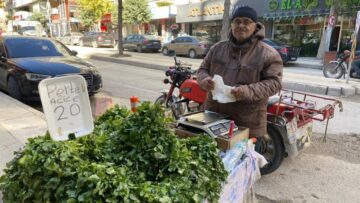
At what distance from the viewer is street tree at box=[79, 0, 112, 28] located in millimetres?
36125

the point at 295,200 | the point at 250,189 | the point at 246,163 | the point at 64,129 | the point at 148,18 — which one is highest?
the point at 148,18

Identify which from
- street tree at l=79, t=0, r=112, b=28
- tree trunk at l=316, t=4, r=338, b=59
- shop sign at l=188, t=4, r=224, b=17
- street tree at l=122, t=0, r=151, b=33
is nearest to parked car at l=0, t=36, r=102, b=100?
tree trunk at l=316, t=4, r=338, b=59

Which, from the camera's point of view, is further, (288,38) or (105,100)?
(288,38)

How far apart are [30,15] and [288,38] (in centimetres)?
4337

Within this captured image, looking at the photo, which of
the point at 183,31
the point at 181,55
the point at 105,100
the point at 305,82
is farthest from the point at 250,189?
the point at 183,31

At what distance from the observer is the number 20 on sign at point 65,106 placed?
1965mm

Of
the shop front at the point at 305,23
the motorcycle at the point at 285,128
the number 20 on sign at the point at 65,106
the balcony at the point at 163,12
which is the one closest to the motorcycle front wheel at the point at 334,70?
the shop front at the point at 305,23

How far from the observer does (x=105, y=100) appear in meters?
7.53

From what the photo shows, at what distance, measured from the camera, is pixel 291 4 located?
1944 cm

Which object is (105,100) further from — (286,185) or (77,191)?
(77,191)

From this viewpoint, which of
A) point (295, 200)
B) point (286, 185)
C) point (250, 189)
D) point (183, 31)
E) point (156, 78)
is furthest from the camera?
point (183, 31)

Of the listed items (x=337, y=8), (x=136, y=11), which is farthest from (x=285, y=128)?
(x=136, y=11)

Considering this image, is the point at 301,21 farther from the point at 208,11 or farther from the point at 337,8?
the point at 208,11

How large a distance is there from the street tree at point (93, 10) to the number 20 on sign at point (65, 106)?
120ft
